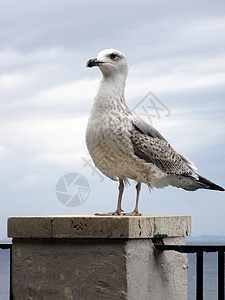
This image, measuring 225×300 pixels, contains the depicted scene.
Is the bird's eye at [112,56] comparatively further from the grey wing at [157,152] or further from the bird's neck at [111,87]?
the grey wing at [157,152]

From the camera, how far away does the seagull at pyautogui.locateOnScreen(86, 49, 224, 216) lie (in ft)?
15.3

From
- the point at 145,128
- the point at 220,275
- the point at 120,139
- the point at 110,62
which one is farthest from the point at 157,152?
the point at 220,275

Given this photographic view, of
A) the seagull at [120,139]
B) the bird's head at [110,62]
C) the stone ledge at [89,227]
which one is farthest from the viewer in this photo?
the bird's head at [110,62]

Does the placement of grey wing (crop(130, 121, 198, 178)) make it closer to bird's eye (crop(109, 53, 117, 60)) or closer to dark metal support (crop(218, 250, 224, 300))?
bird's eye (crop(109, 53, 117, 60))

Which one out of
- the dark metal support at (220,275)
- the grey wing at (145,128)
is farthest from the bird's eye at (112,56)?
the dark metal support at (220,275)

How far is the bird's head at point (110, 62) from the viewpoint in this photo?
15.7 ft

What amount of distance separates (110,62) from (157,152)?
0.95m

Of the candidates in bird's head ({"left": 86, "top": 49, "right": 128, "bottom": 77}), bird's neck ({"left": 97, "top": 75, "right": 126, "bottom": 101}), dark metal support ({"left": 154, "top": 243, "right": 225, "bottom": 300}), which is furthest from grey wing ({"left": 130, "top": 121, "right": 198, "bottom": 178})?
dark metal support ({"left": 154, "top": 243, "right": 225, "bottom": 300})

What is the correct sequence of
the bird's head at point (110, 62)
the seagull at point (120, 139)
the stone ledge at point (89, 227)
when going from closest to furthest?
the stone ledge at point (89, 227), the seagull at point (120, 139), the bird's head at point (110, 62)

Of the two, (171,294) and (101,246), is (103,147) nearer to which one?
(101,246)

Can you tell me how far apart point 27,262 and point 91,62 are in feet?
6.06

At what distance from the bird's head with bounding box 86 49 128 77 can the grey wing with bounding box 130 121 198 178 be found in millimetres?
529

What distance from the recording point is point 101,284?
409 centimetres

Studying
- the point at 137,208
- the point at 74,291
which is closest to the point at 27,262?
the point at 74,291
